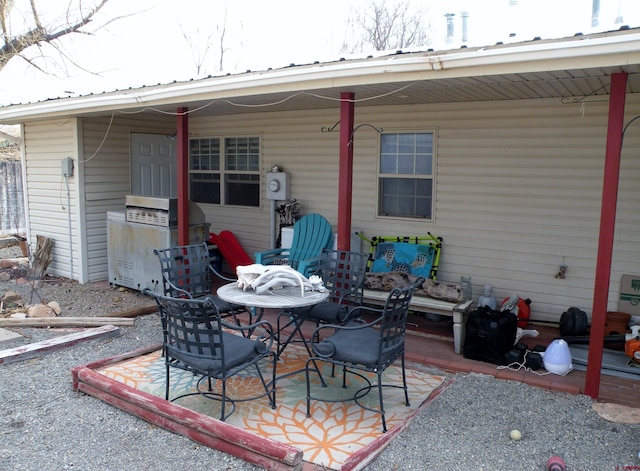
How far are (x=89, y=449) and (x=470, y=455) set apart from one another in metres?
2.13

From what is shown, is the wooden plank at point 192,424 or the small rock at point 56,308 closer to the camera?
the wooden plank at point 192,424

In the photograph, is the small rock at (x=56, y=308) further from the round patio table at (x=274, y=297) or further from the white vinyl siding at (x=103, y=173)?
the round patio table at (x=274, y=297)

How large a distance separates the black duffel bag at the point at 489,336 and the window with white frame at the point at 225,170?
3.97m

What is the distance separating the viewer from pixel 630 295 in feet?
16.6

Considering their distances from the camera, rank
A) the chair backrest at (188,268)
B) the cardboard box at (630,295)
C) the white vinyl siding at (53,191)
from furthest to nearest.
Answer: the white vinyl siding at (53,191), the cardboard box at (630,295), the chair backrest at (188,268)

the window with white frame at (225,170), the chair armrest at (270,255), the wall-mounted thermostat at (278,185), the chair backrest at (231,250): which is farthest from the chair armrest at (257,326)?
the window with white frame at (225,170)

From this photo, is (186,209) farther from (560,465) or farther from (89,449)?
(560,465)

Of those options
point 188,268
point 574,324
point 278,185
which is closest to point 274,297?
point 188,268

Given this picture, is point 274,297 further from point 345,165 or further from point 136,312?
point 136,312

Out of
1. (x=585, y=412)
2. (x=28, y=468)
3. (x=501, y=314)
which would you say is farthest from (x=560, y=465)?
(x=28, y=468)

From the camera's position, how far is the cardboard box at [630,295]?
502 centimetres

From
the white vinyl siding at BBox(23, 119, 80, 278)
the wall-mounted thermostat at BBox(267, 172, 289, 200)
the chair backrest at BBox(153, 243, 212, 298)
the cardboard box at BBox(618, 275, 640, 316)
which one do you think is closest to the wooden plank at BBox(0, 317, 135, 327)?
the chair backrest at BBox(153, 243, 212, 298)

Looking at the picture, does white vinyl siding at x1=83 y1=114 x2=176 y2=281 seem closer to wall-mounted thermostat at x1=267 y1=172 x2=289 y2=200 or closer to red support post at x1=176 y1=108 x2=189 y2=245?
red support post at x1=176 y1=108 x2=189 y2=245

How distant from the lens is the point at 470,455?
292cm
